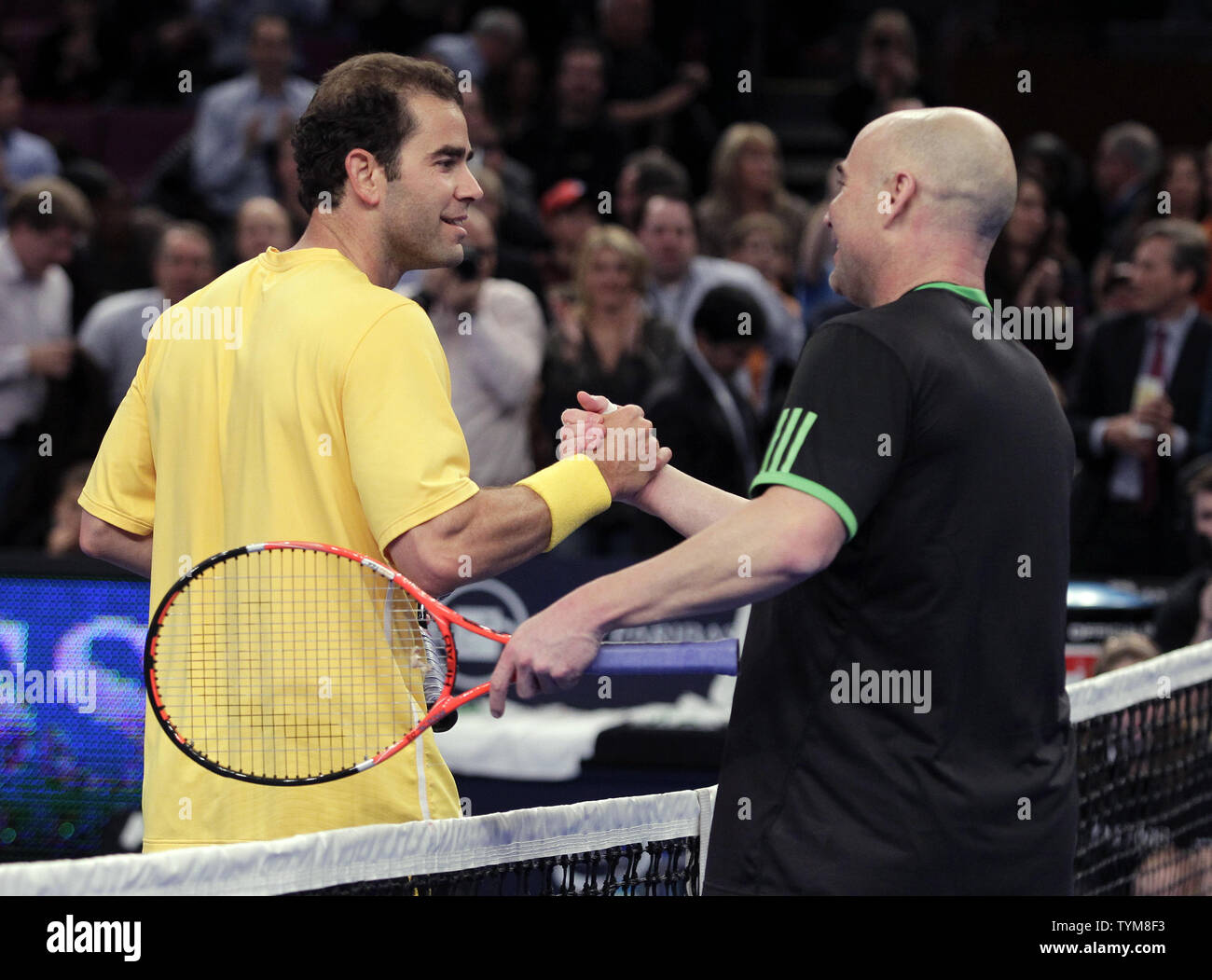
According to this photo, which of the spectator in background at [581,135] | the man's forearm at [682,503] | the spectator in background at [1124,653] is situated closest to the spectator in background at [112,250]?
the spectator in background at [581,135]

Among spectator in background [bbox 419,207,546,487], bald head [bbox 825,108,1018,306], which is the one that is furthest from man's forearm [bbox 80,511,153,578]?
spectator in background [bbox 419,207,546,487]

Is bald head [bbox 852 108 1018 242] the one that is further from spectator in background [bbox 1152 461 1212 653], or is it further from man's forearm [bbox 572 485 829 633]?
spectator in background [bbox 1152 461 1212 653]

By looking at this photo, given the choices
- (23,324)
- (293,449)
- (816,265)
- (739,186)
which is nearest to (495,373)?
(816,265)

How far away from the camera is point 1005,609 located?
8.83ft

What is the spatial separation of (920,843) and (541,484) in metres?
0.85

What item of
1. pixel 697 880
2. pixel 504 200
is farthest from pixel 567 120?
pixel 697 880

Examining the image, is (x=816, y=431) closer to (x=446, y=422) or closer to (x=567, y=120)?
(x=446, y=422)

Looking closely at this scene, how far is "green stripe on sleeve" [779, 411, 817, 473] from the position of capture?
261 cm

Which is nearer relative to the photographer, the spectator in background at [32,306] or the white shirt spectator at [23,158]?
the spectator in background at [32,306]

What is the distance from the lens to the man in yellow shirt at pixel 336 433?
2.81 meters

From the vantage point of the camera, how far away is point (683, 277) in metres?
8.41

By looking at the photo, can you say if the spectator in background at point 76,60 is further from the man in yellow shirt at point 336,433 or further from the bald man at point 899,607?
the bald man at point 899,607

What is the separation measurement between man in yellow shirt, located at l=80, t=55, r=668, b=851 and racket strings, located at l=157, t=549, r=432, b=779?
7 centimetres

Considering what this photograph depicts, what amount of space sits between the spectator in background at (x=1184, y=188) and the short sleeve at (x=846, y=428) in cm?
742
